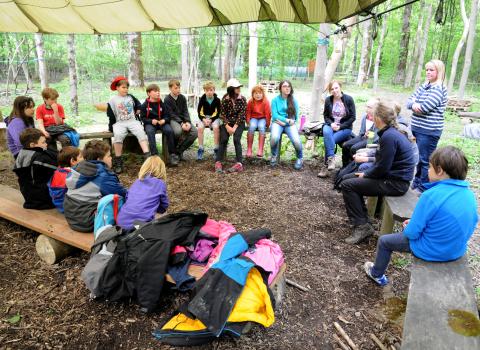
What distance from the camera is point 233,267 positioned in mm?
2154

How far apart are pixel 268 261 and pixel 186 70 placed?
11400mm

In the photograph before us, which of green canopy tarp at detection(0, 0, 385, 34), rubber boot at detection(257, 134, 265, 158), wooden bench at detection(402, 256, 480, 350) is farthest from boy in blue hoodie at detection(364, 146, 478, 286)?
rubber boot at detection(257, 134, 265, 158)

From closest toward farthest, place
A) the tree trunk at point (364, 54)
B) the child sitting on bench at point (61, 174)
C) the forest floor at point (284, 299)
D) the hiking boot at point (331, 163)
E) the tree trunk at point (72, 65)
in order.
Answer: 1. the forest floor at point (284, 299)
2. the child sitting on bench at point (61, 174)
3. the hiking boot at point (331, 163)
4. the tree trunk at point (72, 65)
5. the tree trunk at point (364, 54)

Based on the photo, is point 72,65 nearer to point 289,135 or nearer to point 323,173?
point 289,135

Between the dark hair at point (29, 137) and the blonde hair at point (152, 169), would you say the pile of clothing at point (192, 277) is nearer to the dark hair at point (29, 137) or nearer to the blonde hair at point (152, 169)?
the blonde hair at point (152, 169)

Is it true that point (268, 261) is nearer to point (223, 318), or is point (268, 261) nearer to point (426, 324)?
point (223, 318)

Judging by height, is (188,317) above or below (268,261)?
below

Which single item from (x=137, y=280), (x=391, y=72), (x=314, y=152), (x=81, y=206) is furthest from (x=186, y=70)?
(x=391, y=72)

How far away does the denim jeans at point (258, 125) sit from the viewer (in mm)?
6086

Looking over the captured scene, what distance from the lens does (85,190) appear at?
3076 mm

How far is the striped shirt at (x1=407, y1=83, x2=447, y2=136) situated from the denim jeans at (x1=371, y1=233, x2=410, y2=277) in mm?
2407

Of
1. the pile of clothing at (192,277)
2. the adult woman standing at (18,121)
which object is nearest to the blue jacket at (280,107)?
the pile of clothing at (192,277)

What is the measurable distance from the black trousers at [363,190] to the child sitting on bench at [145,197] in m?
1.97

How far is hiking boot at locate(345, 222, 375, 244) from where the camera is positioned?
362cm
